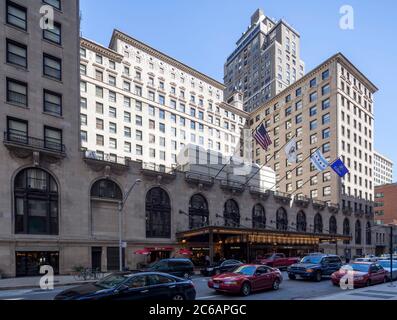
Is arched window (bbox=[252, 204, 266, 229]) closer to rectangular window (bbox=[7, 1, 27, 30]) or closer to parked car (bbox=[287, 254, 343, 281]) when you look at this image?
parked car (bbox=[287, 254, 343, 281])

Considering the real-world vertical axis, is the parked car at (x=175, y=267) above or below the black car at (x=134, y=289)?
below

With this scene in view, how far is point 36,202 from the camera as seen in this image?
30.5 m

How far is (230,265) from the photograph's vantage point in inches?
1070

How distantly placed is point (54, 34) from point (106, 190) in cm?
1713

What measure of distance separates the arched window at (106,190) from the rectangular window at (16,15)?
55.2ft

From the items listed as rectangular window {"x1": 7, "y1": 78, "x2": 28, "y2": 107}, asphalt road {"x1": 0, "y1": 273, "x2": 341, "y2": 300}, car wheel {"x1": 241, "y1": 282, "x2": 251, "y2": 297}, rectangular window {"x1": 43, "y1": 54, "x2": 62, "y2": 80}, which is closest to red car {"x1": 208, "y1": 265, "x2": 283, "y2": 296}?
car wheel {"x1": 241, "y1": 282, "x2": 251, "y2": 297}

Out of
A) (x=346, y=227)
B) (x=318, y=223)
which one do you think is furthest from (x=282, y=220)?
(x=346, y=227)

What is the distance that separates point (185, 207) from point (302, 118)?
48.8 metres

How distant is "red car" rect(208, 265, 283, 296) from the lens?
16.5 metres

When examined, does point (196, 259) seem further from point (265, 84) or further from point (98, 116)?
point (265, 84)

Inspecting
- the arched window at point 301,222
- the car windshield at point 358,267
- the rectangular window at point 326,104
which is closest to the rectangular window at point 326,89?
the rectangular window at point 326,104

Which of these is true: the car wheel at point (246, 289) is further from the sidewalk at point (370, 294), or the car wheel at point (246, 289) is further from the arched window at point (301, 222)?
the arched window at point (301, 222)

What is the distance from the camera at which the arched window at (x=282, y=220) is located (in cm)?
5388

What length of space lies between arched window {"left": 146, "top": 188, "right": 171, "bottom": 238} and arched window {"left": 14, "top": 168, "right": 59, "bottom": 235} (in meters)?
10.2
